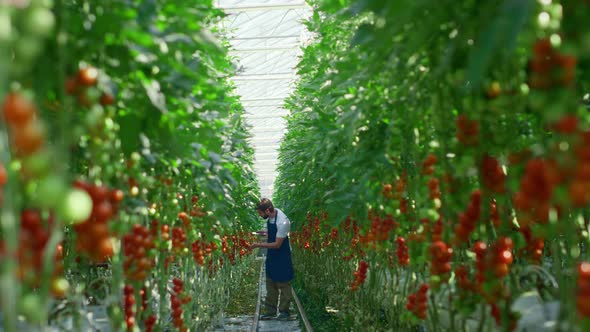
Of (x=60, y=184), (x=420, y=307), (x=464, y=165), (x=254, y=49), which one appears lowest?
(x=420, y=307)

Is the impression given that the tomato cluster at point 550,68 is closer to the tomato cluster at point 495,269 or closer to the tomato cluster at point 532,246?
the tomato cluster at point 495,269

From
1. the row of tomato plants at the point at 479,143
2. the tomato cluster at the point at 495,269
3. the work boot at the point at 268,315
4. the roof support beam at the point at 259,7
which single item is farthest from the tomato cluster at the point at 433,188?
the roof support beam at the point at 259,7

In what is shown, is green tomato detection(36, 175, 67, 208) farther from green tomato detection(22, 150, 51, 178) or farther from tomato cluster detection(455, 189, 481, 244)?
tomato cluster detection(455, 189, 481, 244)

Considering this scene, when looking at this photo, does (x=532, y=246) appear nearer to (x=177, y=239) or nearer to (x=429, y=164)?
(x=429, y=164)

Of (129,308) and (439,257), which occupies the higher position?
(439,257)

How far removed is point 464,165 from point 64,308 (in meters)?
1.96

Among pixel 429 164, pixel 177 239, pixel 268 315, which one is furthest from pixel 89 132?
pixel 268 315

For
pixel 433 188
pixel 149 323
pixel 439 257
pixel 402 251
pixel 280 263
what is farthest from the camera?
pixel 280 263

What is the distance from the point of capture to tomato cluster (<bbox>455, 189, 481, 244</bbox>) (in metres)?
1.98

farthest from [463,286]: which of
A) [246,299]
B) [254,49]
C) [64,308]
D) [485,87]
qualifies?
[254,49]

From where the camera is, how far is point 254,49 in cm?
1513

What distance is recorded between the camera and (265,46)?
15.5 metres

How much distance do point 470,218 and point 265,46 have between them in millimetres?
14123

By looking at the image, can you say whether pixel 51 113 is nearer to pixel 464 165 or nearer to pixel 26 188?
pixel 26 188
